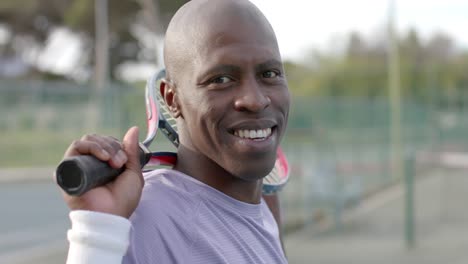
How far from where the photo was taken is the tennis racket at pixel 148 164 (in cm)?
143

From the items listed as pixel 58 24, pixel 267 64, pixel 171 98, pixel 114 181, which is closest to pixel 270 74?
pixel 267 64

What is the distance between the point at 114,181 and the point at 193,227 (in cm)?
24

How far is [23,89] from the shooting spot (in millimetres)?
15836

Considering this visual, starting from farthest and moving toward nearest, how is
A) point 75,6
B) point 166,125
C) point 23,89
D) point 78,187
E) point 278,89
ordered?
point 75,6 → point 23,89 → point 166,125 → point 278,89 → point 78,187

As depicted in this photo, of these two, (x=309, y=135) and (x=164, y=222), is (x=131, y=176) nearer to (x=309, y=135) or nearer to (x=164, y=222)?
(x=164, y=222)

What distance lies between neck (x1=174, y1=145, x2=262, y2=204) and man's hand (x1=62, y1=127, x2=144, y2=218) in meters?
0.24

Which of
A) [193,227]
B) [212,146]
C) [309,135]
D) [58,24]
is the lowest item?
[58,24]

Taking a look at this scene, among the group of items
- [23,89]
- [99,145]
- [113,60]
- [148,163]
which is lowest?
[113,60]

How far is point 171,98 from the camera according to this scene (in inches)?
74.9

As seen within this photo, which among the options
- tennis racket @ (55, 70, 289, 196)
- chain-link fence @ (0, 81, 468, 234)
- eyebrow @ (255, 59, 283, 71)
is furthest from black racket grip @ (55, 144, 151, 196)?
chain-link fence @ (0, 81, 468, 234)

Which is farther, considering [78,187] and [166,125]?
[166,125]

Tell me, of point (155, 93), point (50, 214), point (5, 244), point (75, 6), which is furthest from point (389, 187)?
point (75, 6)

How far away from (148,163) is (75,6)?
131 ft

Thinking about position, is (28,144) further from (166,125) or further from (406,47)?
(166,125)
